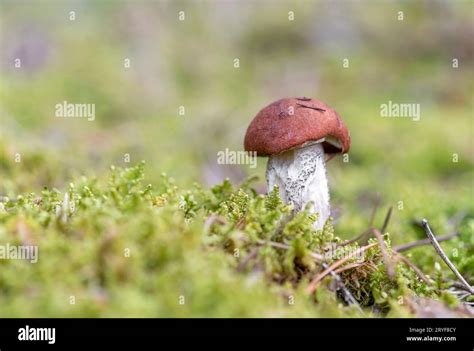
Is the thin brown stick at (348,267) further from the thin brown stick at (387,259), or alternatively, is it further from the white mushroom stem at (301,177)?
the white mushroom stem at (301,177)

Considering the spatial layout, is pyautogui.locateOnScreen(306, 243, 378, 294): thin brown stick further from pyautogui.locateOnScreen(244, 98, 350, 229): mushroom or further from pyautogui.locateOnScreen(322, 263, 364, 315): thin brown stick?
pyautogui.locateOnScreen(244, 98, 350, 229): mushroom

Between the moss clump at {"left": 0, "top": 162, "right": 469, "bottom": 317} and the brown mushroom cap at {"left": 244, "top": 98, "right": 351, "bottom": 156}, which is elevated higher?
the brown mushroom cap at {"left": 244, "top": 98, "right": 351, "bottom": 156}

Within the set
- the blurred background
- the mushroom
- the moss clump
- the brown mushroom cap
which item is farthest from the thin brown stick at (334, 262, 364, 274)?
the blurred background

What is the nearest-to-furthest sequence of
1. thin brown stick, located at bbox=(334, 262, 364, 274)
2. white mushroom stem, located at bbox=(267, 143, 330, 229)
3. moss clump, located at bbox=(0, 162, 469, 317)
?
moss clump, located at bbox=(0, 162, 469, 317), thin brown stick, located at bbox=(334, 262, 364, 274), white mushroom stem, located at bbox=(267, 143, 330, 229)

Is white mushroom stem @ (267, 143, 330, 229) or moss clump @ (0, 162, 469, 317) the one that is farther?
white mushroom stem @ (267, 143, 330, 229)

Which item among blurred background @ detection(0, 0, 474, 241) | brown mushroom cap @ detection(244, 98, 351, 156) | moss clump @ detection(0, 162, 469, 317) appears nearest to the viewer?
moss clump @ detection(0, 162, 469, 317)

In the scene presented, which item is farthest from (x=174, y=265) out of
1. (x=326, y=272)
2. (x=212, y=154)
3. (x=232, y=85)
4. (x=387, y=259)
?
(x=232, y=85)

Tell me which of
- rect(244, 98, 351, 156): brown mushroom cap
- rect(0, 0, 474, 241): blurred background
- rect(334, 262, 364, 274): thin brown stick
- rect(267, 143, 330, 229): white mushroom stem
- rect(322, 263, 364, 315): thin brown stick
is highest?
rect(0, 0, 474, 241): blurred background
